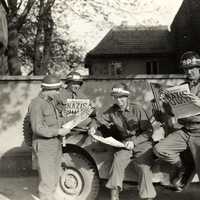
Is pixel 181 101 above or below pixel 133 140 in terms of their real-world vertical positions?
above

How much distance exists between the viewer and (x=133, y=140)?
20.6 ft

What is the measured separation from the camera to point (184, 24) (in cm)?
2834

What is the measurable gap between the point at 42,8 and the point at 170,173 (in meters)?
10.2

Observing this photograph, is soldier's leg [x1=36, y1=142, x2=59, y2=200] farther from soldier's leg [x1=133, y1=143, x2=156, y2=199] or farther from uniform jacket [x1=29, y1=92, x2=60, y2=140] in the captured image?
soldier's leg [x1=133, y1=143, x2=156, y2=199]

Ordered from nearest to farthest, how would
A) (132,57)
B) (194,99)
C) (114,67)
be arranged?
(194,99)
(132,57)
(114,67)

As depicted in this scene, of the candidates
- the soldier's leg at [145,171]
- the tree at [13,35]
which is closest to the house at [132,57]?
the tree at [13,35]

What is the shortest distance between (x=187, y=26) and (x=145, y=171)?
23087 mm

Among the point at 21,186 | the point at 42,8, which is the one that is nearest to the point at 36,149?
the point at 21,186

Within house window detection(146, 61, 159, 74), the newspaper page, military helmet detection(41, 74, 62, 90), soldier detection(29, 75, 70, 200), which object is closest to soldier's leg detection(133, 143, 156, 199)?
the newspaper page

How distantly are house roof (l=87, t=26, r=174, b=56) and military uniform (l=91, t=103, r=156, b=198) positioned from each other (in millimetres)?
20665

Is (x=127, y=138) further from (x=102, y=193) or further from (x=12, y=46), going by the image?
(x=12, y=46)

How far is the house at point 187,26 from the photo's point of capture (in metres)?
26.6

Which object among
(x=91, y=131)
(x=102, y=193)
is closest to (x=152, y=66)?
(x=102, y=193)

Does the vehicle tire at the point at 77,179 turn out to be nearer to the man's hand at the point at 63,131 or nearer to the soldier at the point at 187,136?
the man's hand at the point at 63,131
